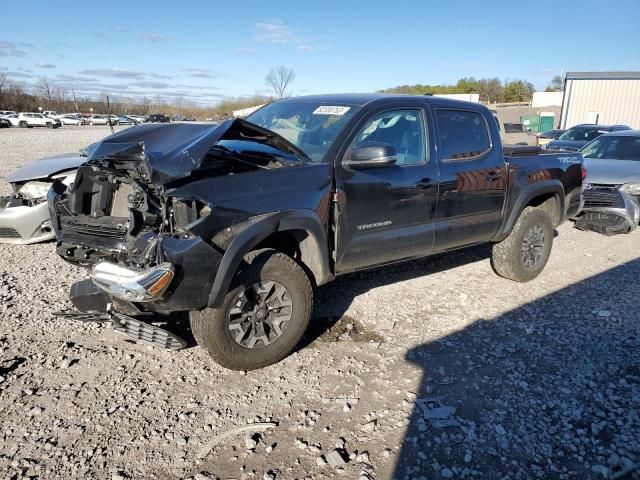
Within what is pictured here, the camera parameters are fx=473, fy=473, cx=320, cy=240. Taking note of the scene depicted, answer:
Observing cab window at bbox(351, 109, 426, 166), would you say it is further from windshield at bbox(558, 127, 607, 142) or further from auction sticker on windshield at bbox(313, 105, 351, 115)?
windshield at bbox(558, 127, 607, 142)

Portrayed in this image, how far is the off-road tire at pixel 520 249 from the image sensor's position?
531cm

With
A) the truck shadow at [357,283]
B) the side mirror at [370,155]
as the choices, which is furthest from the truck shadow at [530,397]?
the side mirror at [370,155]

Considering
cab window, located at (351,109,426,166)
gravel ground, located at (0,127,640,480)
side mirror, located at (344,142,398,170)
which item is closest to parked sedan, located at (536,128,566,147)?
gravel ground, located at (0,127,640,480)

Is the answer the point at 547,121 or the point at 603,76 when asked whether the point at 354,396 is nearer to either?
the point at 603,76

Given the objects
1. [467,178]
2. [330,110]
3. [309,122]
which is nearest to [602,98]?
[467,178]

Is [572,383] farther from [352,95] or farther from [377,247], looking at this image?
[352,95]

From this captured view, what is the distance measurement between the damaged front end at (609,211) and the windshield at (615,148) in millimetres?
1639

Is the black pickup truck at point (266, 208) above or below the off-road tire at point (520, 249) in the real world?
above

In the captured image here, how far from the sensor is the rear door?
4.40 m

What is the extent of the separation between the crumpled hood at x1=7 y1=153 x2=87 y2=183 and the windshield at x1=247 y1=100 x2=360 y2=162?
282 cm

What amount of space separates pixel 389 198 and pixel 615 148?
314 inches

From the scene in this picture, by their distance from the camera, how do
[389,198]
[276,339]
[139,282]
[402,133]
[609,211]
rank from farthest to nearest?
[609,211]
[402,133]
[389,198]
[276,339]
[139,282]

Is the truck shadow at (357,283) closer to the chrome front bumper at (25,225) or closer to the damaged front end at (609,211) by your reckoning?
the damaged front end at (609,211)

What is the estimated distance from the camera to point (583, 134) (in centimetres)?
1655
